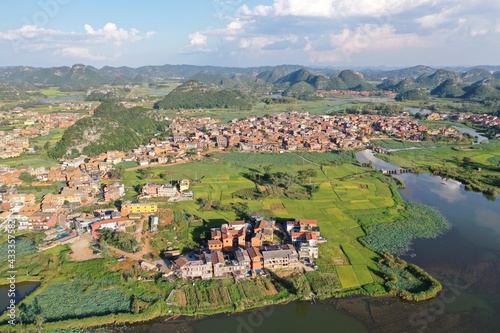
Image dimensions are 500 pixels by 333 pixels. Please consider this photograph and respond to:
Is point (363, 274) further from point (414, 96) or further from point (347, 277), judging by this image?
point (414, 96)

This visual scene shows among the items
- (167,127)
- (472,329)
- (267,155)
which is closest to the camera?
(472,329)

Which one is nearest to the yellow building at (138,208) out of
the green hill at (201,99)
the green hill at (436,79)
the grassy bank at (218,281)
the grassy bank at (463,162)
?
the grassy bank at (218,281)

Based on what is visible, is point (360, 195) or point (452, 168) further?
point (452, 168)

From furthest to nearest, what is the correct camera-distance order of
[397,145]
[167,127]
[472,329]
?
[167,127] < [397,145] < [472,329]

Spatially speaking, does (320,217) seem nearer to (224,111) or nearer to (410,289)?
(410,289)

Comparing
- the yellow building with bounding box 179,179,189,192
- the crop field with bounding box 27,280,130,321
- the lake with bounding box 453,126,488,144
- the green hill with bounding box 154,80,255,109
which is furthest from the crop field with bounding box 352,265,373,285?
the green hill with bounding box 154,80,255,109

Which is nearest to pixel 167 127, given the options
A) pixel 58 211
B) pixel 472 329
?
pixel 58 211

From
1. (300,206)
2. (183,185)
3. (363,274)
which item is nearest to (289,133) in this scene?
(183,185)

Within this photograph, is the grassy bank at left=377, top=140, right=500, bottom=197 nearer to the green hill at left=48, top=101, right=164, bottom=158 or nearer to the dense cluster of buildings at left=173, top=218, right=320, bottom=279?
the dense cluster of buildings at left=173, top=218, right=320, bottom=279
